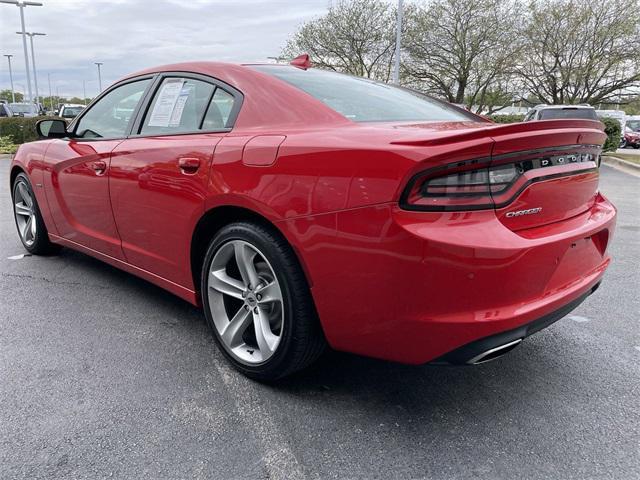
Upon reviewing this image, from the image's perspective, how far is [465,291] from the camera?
5.78ft

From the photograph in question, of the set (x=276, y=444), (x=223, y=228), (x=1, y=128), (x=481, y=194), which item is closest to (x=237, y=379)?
(x=276, y=444)

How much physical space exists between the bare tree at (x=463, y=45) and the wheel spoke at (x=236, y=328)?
26.7 m

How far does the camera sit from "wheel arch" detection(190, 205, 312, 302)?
2.16m

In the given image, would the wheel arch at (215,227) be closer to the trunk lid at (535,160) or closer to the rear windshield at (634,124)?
the trunk lid at (535,160)

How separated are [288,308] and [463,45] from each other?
27.0 meters

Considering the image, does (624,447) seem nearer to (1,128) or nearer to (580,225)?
(580,225)

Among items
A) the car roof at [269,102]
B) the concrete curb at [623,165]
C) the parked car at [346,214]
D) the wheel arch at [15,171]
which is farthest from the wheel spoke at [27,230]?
the concrete curb at [623,165]

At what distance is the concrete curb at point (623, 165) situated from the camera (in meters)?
13.7

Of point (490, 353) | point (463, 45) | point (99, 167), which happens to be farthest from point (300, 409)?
point (463, 45)

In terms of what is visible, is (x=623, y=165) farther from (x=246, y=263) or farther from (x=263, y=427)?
(x=263, y=427)

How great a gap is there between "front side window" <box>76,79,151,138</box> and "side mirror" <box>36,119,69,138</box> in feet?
0.35

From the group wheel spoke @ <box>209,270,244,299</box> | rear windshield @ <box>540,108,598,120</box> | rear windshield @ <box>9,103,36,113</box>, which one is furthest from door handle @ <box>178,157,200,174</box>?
rear windshield @ <box>9,103,36,113</box>

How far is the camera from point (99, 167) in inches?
126

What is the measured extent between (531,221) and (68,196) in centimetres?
310
